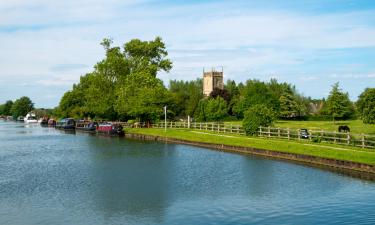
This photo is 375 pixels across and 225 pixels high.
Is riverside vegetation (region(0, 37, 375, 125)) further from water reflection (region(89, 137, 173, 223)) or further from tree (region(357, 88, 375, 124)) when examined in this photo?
water reflection (region(89, 137, 173, 223))

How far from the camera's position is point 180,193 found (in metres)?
27.2

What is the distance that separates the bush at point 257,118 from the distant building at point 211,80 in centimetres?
12163

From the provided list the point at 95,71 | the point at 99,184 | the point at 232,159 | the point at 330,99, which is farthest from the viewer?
the point at 95,71

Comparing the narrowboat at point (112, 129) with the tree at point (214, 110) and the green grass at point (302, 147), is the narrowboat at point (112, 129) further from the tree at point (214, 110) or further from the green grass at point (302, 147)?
the green grass at point (302, 147)

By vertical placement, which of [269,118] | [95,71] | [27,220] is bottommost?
[27,220]

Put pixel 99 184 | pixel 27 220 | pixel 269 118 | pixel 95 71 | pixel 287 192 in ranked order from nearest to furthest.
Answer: pixel 27 220 → pixel 287 192 → pixel 99 184 → pixel 269 118 → pixel 95 71

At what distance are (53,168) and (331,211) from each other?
22.8 metres

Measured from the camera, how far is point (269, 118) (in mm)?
53938

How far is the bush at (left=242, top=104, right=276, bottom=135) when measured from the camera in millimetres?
53438

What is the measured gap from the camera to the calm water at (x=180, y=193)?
21.8 meters

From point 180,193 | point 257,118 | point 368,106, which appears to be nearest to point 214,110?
point 257,118

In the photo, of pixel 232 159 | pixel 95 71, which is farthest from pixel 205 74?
pixel 232 159

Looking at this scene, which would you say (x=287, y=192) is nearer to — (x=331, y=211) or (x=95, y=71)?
(x=331, y=211)

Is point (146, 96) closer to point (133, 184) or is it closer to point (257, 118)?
point (257, 118)
